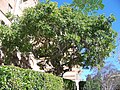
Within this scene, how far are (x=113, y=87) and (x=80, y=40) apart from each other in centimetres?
991

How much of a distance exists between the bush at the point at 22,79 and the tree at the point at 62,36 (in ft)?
22.5

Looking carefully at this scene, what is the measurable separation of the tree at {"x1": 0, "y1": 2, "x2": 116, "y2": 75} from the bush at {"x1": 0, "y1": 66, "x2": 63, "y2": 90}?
6854mm

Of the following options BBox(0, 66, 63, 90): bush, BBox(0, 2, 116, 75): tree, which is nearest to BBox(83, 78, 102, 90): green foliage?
BBox(0, 2, 116, 75): tree

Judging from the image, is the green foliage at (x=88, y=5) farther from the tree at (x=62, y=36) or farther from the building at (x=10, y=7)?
the building at (x=10, y=7)

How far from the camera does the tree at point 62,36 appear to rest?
17.3 m

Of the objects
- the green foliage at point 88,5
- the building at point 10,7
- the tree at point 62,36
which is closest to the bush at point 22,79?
the tree at point 62,36

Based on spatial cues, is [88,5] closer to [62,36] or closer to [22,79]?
[62,36]

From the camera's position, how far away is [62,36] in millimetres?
17516

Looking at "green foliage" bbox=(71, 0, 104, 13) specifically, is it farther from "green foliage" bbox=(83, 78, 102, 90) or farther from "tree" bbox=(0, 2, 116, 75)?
"green foliage" bbox=(83, 78, 102, 90)

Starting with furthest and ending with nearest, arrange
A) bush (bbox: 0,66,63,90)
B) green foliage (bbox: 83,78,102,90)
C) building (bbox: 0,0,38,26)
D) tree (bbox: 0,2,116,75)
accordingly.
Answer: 1. building (bbox: 0,0,38,26)
2. green foliage (bbox: 83,78,102,90)
3. tree (bbox: 0,2,116,75)
4. bush (bbox: 0,66,63,90)

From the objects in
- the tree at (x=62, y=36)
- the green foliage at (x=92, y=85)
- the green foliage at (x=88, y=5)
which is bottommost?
the green foliage at (x=92, y=85)

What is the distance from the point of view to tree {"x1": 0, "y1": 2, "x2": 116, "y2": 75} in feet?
56.8

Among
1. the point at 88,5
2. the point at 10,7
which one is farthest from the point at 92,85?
the point at 10,7

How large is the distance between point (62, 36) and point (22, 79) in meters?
9.60
